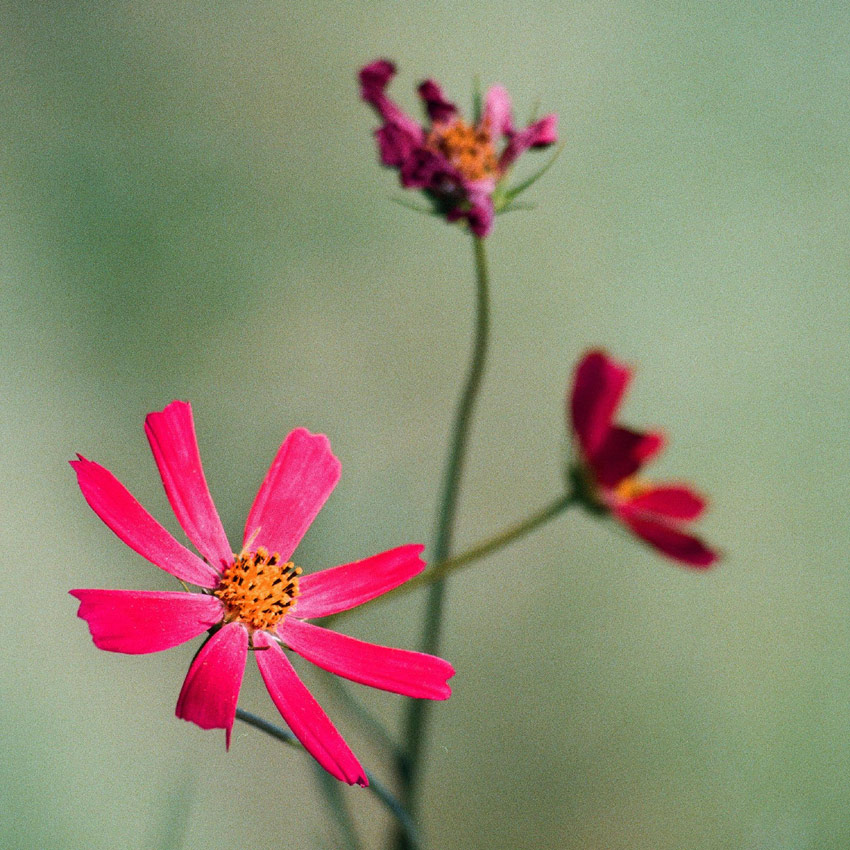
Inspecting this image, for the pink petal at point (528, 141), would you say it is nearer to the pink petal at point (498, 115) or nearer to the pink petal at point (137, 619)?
the pink petal at point (498, 115)

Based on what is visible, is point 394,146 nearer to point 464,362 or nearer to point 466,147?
point 466,147

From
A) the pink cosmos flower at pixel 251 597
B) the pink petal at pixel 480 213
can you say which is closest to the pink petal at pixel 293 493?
the pink cosmos flower at pixel 251 597

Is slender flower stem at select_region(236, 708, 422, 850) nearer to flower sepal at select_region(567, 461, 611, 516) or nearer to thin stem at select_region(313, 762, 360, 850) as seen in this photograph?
thin stem at select_region(313, 762, 360, 850)

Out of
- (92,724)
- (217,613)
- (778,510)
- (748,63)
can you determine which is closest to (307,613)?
(217,613)

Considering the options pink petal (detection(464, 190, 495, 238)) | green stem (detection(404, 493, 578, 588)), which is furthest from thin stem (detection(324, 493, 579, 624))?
pink petal (detection(464, 190, 495, 238))

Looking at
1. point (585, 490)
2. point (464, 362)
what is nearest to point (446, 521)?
point (585, 490)
